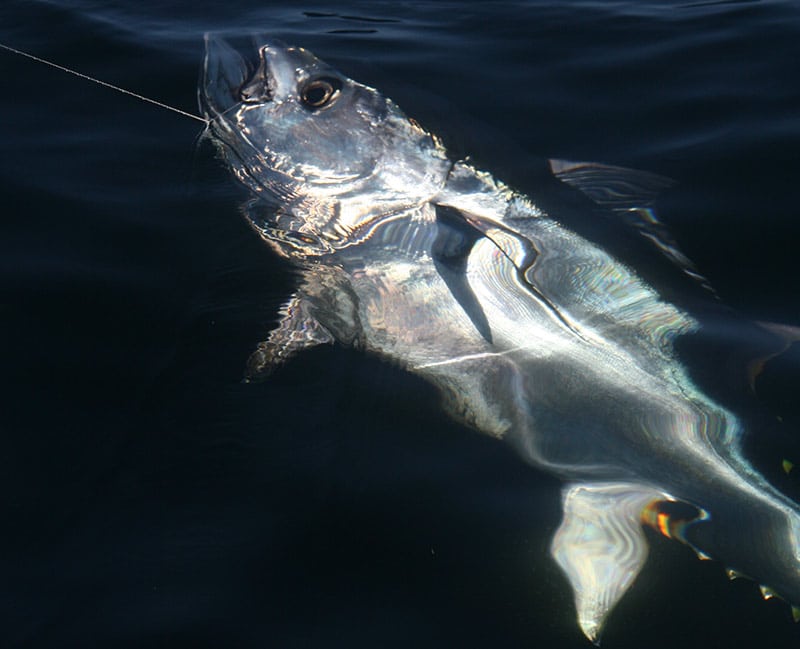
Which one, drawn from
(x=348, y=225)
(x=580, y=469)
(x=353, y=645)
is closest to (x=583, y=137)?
(x=348, y=225)

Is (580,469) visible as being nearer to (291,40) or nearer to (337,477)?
(337,477)

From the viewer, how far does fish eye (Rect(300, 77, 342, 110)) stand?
2.54 metres

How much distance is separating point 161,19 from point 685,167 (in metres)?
3.52

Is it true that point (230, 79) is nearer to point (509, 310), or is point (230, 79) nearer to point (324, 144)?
point (324, 144)

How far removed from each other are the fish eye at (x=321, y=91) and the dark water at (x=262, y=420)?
4.7 inches

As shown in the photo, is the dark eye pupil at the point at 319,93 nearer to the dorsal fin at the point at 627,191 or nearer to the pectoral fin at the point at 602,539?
the dorsal fin at the point at 627,191

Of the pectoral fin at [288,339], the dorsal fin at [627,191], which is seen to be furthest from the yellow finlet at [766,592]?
the pectoral fin at [288,339]

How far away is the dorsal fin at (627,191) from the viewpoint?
241cm

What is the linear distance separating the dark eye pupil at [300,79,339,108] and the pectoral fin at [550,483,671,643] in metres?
1.44

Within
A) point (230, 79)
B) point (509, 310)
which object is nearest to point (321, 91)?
point (230, 79)

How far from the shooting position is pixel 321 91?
2.55 m

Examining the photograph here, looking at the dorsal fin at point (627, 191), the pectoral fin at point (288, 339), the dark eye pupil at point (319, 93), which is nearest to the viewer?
the pectoral fin at point (288, 339)

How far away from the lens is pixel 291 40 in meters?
4.64

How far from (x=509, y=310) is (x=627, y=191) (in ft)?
1.82
